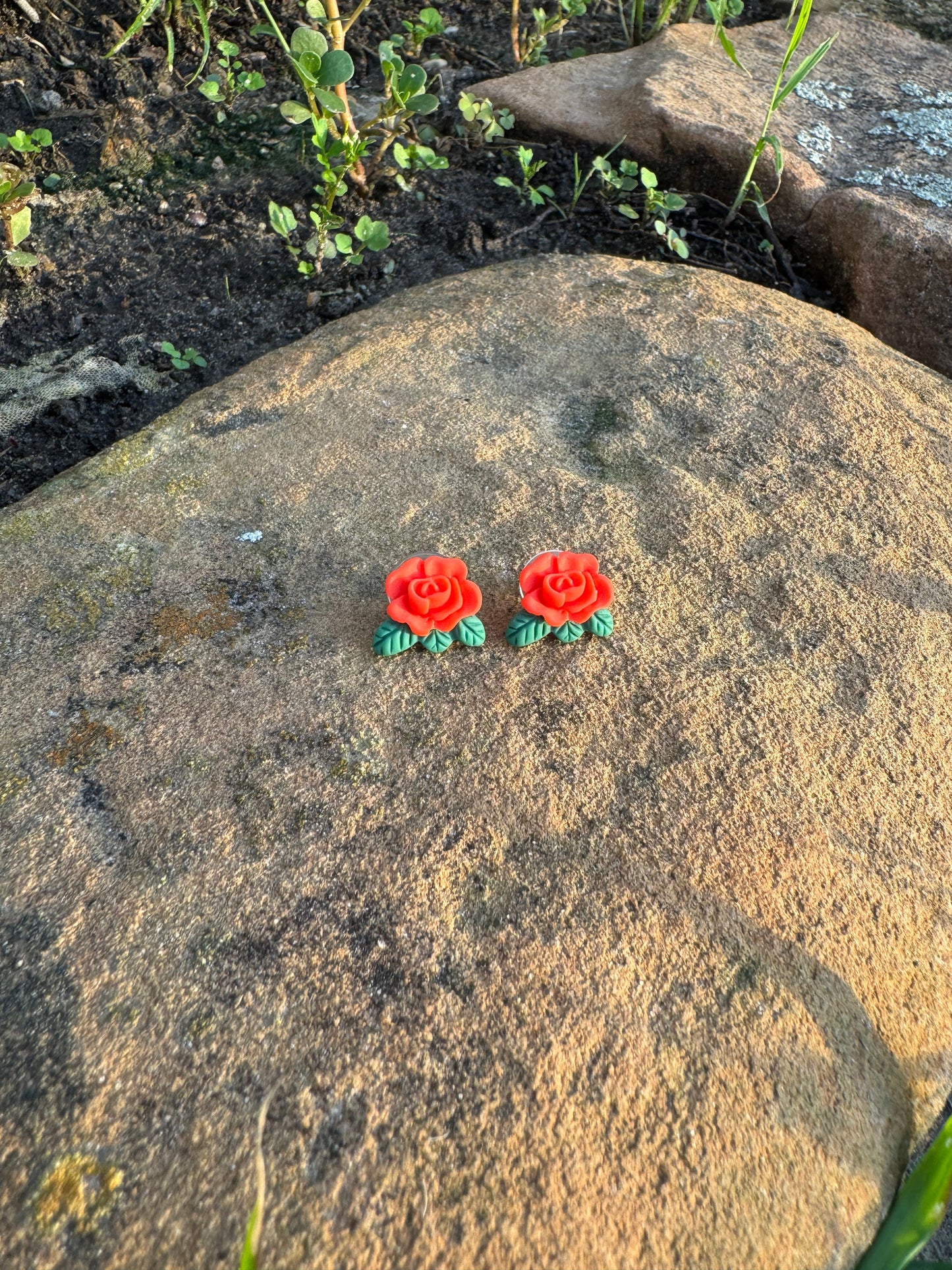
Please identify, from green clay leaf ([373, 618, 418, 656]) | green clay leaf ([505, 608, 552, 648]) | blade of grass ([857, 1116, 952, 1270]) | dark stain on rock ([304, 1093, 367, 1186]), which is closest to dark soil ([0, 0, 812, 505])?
green clay leaf ([373, 618, 418, 656])

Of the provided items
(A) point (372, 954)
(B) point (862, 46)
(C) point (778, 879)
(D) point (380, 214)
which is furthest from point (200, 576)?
(B) point (862, 46)

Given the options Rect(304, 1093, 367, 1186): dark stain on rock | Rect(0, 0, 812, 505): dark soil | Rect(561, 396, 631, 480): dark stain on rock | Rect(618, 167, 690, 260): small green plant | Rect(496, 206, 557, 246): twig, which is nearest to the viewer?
Rect(304, 1093, 367, 1186): dark stain on rock

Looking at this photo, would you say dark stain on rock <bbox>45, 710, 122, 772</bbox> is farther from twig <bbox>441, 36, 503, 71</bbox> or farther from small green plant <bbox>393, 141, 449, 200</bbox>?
twig <bbox>441, 36, 503, 71</bbox>

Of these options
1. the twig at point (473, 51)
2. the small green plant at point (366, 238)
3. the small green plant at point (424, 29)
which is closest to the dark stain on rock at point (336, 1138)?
the small green plant at point (366, 238)

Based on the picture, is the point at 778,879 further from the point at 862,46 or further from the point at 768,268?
the point at 862,46

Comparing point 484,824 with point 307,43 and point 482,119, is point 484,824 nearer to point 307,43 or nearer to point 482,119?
point 307,43

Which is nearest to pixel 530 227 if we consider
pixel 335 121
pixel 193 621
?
pixel 335 121
